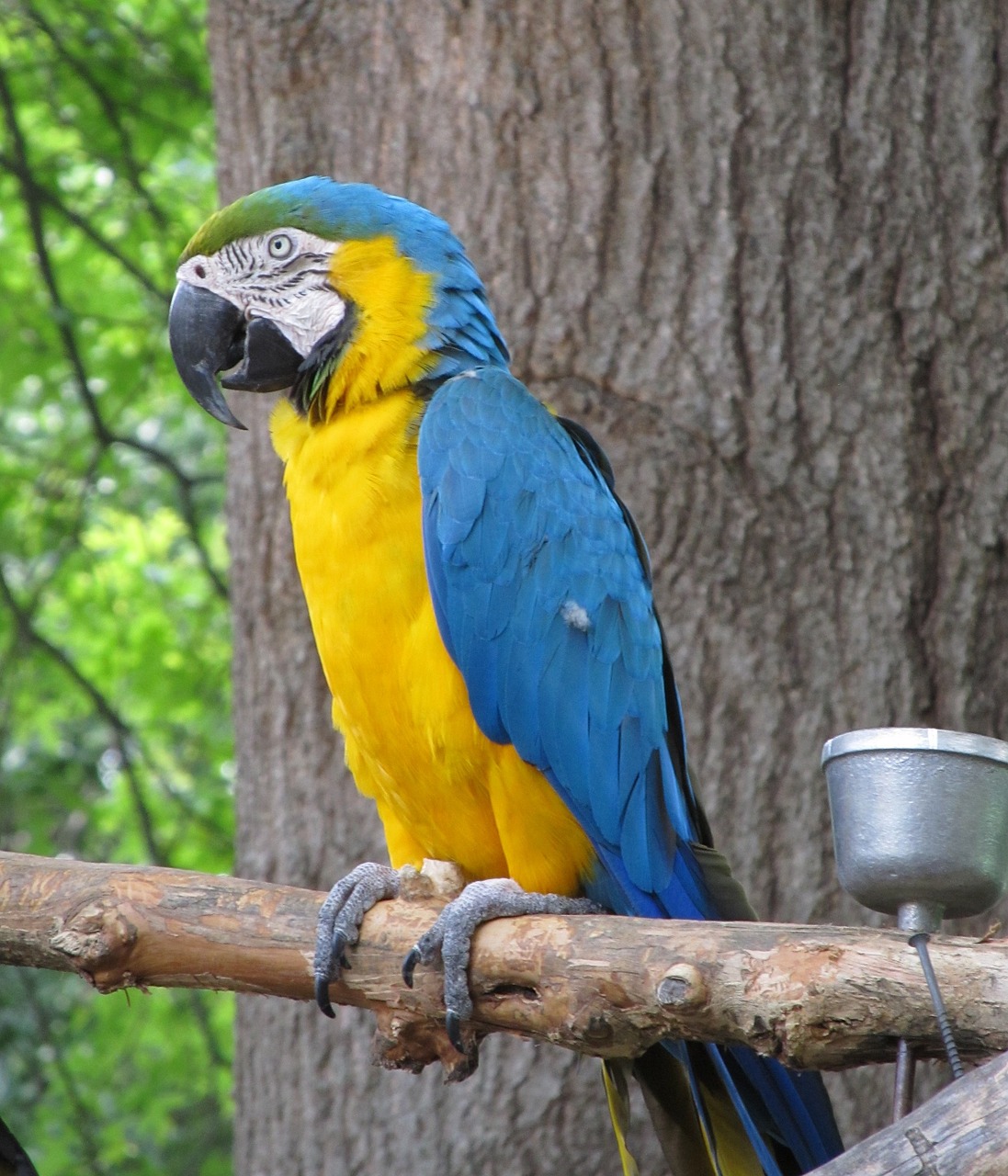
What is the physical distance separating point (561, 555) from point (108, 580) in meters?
4.06

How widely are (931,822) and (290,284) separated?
1387 mm

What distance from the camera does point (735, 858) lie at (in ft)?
9.16

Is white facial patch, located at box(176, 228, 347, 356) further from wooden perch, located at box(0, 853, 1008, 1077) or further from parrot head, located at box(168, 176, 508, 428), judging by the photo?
wooden perch, located at box(0, 853, 1008, 1077)

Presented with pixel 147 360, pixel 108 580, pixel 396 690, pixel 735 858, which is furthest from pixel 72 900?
pixel 108 580

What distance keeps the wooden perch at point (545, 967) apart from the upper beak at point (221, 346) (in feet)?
2.79

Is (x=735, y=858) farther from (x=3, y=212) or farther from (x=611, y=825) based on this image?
(x=3, y=212)

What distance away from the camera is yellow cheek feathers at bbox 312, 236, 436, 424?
7.47 feet

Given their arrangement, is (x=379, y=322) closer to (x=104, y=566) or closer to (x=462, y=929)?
(x=462, y=929)

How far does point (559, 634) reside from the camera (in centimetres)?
221

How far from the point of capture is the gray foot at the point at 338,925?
6.49 ft

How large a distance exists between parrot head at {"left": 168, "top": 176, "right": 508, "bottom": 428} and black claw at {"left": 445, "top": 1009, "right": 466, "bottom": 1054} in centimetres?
102

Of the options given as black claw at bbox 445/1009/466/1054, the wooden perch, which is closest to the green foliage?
the wooden perch

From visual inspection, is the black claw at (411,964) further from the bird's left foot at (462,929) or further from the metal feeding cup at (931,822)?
the metal feeding cup at (931,822)

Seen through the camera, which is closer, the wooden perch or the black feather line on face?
the wooden perch
